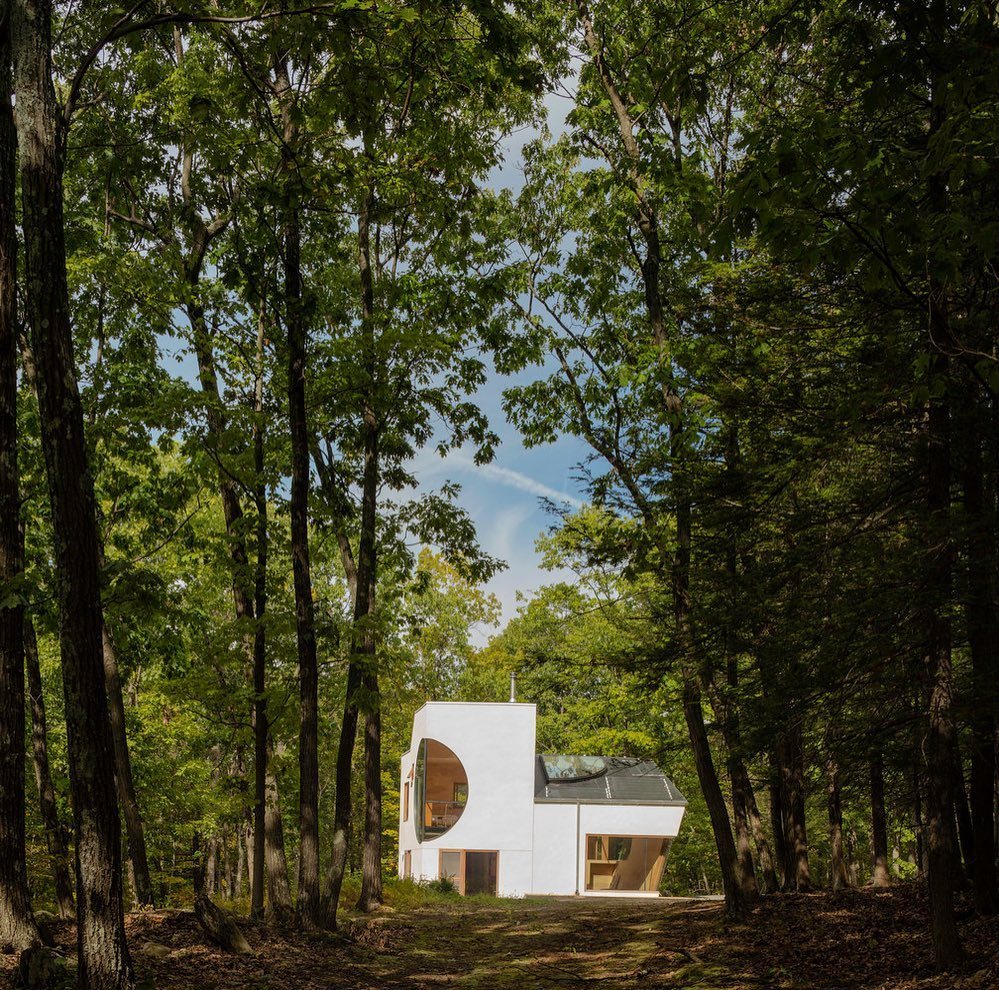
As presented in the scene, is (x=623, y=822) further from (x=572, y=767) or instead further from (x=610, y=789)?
(x=572, y=767)

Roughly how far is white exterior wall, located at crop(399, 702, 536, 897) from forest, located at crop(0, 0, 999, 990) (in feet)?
17.5

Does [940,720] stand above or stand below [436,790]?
above

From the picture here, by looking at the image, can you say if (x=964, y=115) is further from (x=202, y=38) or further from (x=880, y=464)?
(x=202, y=38)

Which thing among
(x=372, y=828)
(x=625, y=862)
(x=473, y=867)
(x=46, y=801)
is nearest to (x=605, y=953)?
(x=372, y=828)

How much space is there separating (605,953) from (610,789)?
1738cm

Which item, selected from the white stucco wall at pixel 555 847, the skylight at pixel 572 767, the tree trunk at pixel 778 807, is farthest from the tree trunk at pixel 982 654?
the skylight at pixel 572 767

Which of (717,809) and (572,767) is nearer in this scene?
(717,809)

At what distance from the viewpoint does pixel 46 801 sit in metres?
12.8

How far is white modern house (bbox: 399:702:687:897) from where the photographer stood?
88.5ft

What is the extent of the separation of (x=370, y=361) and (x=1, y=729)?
748 centimetres

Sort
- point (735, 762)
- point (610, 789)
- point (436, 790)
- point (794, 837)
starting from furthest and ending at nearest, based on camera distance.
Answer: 1. point (436, 790)
2. point (610, 789)
3. point (794, 837)
4. point (735, 762)

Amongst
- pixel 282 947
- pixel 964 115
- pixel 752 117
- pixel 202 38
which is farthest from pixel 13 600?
pixel 752 117

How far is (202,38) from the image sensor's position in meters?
14.2

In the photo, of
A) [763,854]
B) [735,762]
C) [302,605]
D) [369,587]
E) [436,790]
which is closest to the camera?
[302,605]
